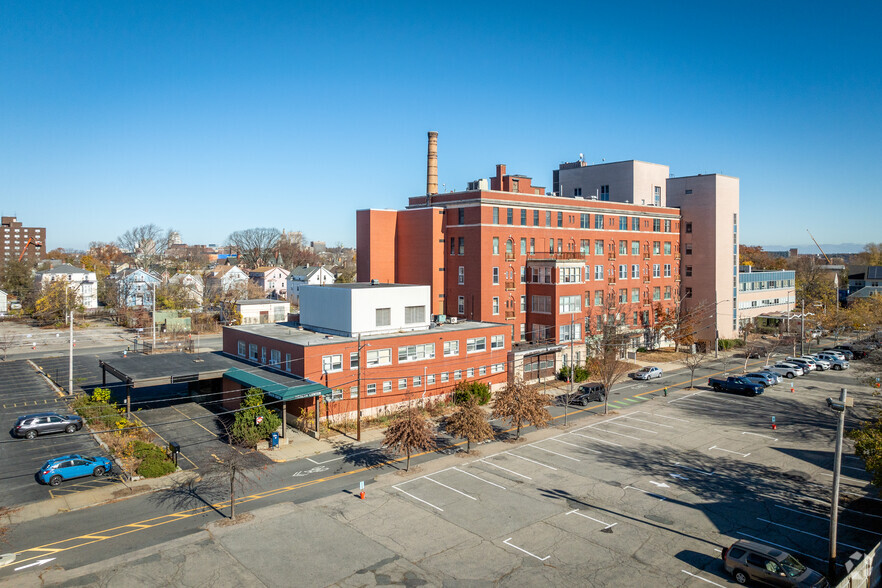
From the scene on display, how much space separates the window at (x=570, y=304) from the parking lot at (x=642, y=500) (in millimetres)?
17430

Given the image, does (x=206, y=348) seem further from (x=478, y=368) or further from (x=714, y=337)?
(x=714, y=337)

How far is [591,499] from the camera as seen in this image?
92.9 feet

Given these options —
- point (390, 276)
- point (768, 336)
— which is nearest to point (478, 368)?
point (390, 276)

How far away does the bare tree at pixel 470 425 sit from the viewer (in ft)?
111

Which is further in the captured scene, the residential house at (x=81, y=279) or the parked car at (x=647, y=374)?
the residential house at (x=81, y=279)

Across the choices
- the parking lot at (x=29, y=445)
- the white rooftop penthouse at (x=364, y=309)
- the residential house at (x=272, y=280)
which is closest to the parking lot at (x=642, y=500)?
the white rooftop penthouse at (x=364, y=309)

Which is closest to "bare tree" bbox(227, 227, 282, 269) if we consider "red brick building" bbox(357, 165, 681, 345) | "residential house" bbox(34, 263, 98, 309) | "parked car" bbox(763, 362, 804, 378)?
"residential house" bbox(34, 263, 98, 309)

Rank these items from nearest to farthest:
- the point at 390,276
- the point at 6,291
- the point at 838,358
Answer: the point at 390,276, the point at 838,358, the point at 6,291

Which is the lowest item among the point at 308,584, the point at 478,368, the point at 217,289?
the point at 308,584

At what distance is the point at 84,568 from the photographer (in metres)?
21.5

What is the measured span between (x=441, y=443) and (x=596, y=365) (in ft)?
86.2

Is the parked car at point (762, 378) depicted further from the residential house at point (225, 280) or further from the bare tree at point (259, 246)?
the bare tree at point (259, 246)

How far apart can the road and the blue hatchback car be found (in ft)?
15.6

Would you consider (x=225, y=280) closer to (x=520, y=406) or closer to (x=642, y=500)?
(x=520, y=406)
